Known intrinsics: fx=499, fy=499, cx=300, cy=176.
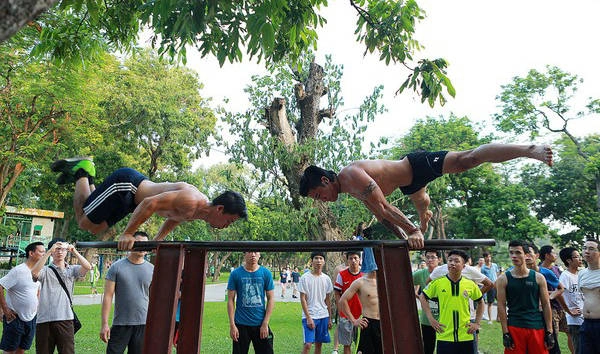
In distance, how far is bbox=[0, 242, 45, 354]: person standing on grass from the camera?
23.0 feet

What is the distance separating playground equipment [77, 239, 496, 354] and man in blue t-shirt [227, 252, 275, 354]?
3.27 metres

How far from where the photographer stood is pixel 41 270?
7.31m

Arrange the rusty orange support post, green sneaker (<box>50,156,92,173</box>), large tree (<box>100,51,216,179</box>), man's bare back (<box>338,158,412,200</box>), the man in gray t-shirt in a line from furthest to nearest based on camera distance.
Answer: large tree (<box>100,51,216,179</box>) → the man in gray t-shirt → green sneaker (<box>50,156,92,173</box>) → man's bare back (<box>338,158,412,200</box>) → the rusty orange support post

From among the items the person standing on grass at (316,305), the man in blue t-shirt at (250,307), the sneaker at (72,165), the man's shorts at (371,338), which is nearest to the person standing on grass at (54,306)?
the sneaker at (72,165)

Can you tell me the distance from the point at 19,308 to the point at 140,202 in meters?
3.71

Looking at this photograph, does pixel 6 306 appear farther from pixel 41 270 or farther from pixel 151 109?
pixel 151 109

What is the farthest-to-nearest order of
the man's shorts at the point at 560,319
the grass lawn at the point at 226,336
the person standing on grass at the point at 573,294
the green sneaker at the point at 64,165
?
the grass lawn at the point at 226,336 → the man's shorts at the point at 560,319 → the person standing on grass at the point at 573,294 → the green sneaker at the point at 64,165

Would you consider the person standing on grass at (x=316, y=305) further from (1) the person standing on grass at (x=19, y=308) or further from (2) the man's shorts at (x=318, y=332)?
(1) the person standing on grass at (x=19, y=308)

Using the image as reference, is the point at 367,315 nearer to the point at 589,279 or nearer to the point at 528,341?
the point at 528,341

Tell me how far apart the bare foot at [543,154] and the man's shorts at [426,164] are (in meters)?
0.82

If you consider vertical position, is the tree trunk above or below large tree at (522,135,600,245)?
below

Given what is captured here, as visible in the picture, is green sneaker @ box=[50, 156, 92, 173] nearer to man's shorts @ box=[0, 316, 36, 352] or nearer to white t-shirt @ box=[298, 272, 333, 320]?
man's shorts @ box=[0, 316, 36, 352]

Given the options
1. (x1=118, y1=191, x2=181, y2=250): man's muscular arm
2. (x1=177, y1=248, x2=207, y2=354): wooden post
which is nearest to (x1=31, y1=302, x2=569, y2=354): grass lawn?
(x1=118, y1=191, x2=181, y2=250): man's muscular arm

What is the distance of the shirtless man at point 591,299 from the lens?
6.34m
